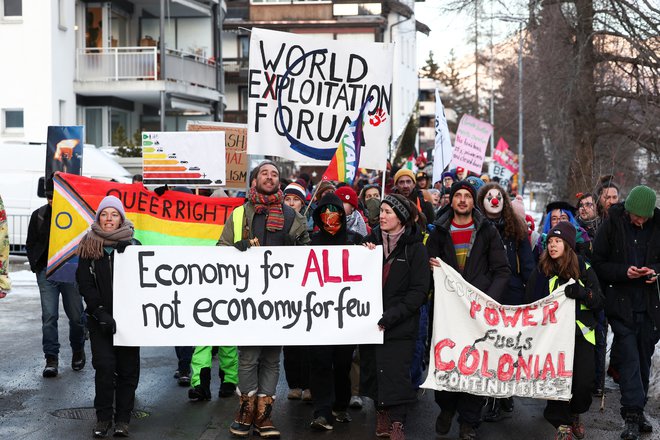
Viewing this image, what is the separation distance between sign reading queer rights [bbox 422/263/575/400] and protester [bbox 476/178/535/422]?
608mm

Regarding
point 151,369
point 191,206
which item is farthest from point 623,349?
point 151,369

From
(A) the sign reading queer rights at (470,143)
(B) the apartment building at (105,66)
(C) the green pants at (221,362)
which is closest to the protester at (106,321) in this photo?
(C) the green pants at (221,362)

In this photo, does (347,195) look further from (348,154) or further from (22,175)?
(22,175)

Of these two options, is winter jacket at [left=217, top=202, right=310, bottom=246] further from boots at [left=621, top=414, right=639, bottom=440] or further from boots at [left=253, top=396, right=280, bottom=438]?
boots at [left=621, top=414, right=639, bottom=440]

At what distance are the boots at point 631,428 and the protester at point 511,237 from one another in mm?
1131

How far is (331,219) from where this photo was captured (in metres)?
7.84

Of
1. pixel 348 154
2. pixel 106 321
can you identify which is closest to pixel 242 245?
pixel 106 321

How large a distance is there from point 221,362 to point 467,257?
2538mm

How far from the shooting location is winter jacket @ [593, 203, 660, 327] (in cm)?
791

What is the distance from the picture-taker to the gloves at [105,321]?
7.51m

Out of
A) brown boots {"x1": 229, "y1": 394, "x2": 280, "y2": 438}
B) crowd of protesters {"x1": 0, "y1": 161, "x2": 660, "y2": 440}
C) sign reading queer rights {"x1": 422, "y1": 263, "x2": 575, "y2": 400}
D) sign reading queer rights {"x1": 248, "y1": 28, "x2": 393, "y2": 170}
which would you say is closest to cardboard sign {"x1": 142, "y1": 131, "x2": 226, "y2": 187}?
sign reading queer rights {"x1": 248, "y1": 28, "x2": 393, "y2": 170}

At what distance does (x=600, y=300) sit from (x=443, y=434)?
1611 millimetres

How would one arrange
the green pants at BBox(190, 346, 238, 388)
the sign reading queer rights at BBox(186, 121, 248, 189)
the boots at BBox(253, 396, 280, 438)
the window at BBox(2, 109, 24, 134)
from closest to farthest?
the boots at BBox(253, 396, 280, 438), the green pants at BBox(190, 346, 238, 388), the sign reading queer rights at BBox(186, 121, 248, 189), the window at BBox(2, 109, 24, 134)

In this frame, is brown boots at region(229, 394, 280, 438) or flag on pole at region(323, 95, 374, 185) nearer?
brown boots at region(229, 394, 280, 438)
